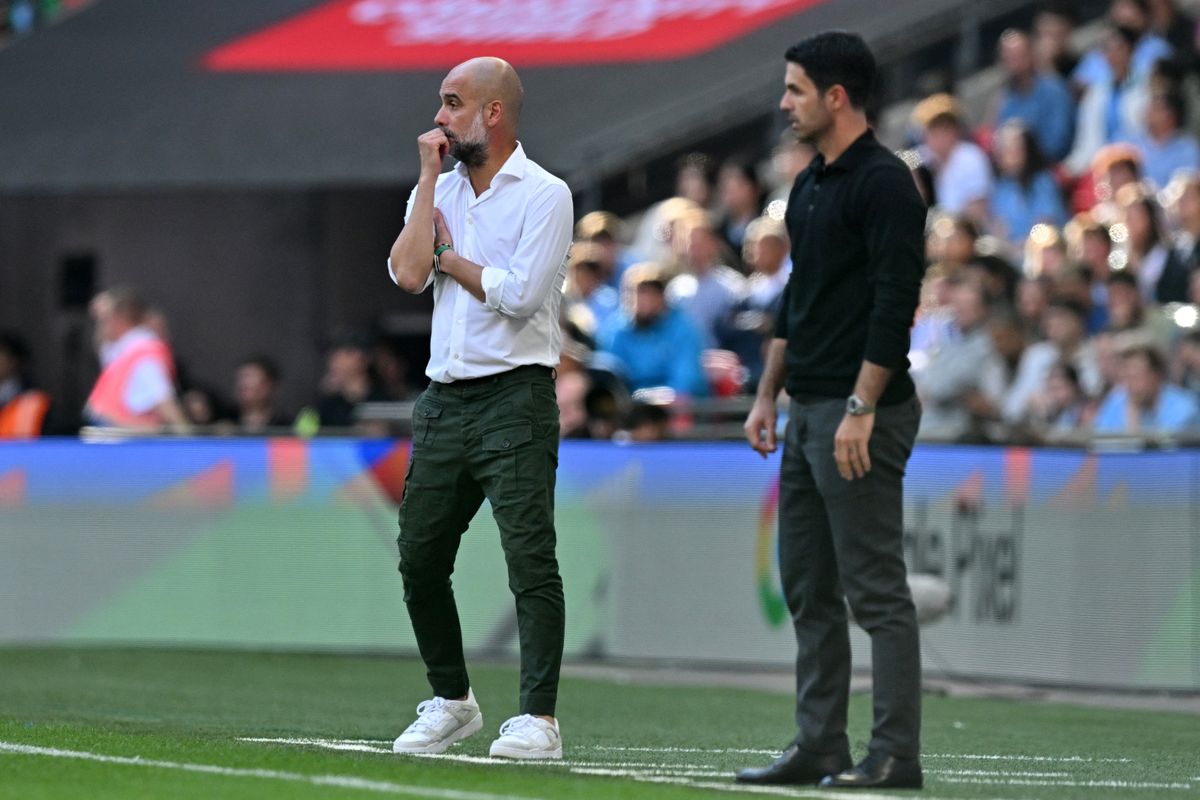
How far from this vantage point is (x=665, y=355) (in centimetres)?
1465

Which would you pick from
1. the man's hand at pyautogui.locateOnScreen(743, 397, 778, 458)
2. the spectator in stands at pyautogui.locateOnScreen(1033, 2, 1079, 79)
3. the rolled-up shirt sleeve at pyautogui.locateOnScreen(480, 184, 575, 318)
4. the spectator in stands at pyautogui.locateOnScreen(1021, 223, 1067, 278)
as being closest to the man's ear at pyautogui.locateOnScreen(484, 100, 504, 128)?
the rolled-up shirt sleeve at pyautogui.locateOnScreen(480, 184, 575, 318)

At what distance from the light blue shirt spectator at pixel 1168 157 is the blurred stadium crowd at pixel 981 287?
0.01 m

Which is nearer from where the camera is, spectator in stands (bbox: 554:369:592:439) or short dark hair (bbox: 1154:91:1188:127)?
spectator in stands (bbox: 554:369:592:439)

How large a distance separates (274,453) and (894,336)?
7364 millimetres

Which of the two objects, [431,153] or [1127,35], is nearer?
[431,153]

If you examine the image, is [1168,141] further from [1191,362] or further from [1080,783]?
[1080,783]

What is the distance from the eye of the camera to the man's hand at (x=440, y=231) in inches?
286

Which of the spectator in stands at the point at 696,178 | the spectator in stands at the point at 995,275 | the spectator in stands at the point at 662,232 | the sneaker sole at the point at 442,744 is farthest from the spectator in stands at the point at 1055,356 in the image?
the sneaker sole at the point at 442,744

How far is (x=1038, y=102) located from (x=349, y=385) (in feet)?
18.5

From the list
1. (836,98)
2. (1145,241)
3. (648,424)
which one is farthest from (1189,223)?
(836,98)

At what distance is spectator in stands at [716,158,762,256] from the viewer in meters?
16.8

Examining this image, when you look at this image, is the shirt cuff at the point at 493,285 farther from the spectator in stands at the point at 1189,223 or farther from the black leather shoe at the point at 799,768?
the spectator in stands at the point at 1189,223

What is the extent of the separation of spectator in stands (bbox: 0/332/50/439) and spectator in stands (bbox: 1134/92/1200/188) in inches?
308

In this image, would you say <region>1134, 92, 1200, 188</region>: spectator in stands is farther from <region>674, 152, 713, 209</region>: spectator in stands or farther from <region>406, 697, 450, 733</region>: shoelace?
<region>406, 697, 450, 733</region>: shoelace
